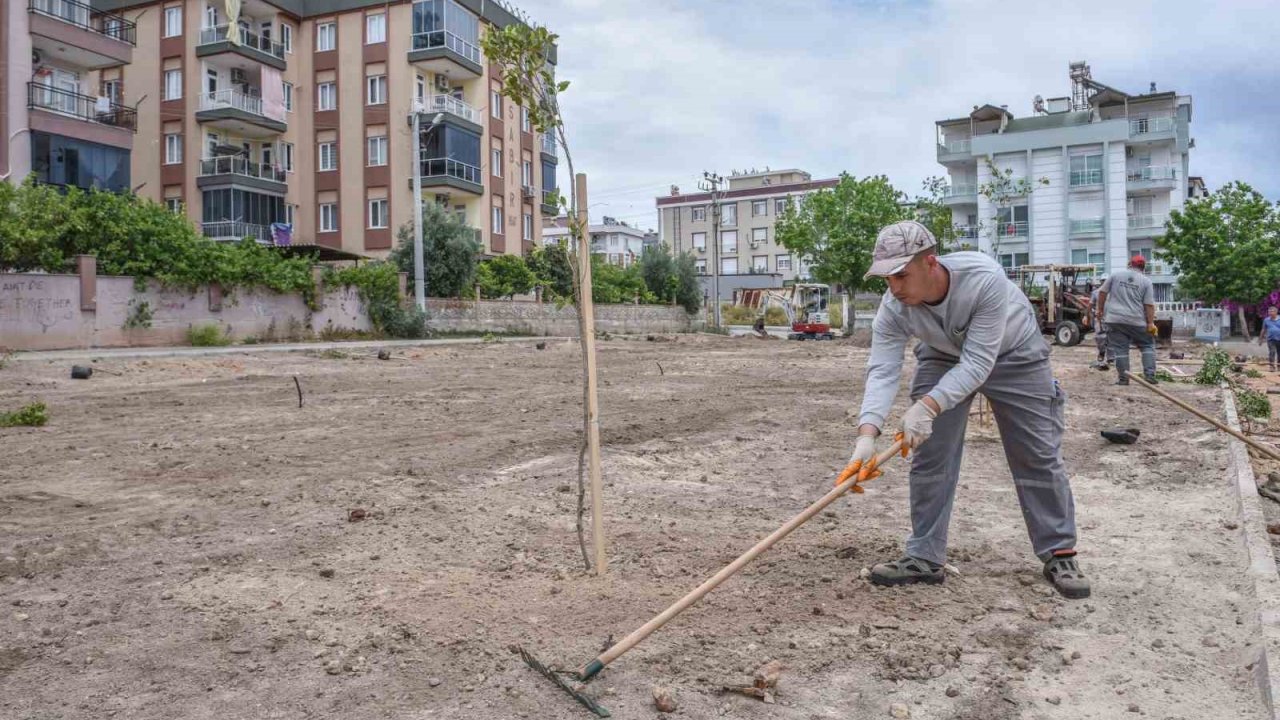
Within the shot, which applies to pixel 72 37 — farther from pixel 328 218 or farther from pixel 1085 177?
pixel 1085 177

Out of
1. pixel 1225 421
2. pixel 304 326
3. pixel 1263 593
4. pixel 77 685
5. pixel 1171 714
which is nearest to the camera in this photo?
pixel 1171 714

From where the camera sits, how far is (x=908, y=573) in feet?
12.5

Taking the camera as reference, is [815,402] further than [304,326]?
No

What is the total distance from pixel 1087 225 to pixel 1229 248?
16212 mm

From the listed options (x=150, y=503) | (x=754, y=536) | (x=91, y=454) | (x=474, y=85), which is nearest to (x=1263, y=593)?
(x=754, y=536)

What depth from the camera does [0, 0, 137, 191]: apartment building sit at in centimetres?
2505

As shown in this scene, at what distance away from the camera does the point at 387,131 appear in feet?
124

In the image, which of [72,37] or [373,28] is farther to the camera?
[373,28]

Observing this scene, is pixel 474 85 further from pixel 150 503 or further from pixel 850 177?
pixel 150 503

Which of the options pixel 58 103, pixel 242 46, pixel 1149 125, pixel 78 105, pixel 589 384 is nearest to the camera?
pixel 589 384

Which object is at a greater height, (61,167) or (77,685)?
(61,167)

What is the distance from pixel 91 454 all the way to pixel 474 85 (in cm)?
3637

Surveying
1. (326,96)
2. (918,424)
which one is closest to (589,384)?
(918,424)

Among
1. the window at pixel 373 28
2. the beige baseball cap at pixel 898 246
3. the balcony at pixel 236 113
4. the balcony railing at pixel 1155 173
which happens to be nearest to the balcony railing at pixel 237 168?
the balcony at pixel 236 113
